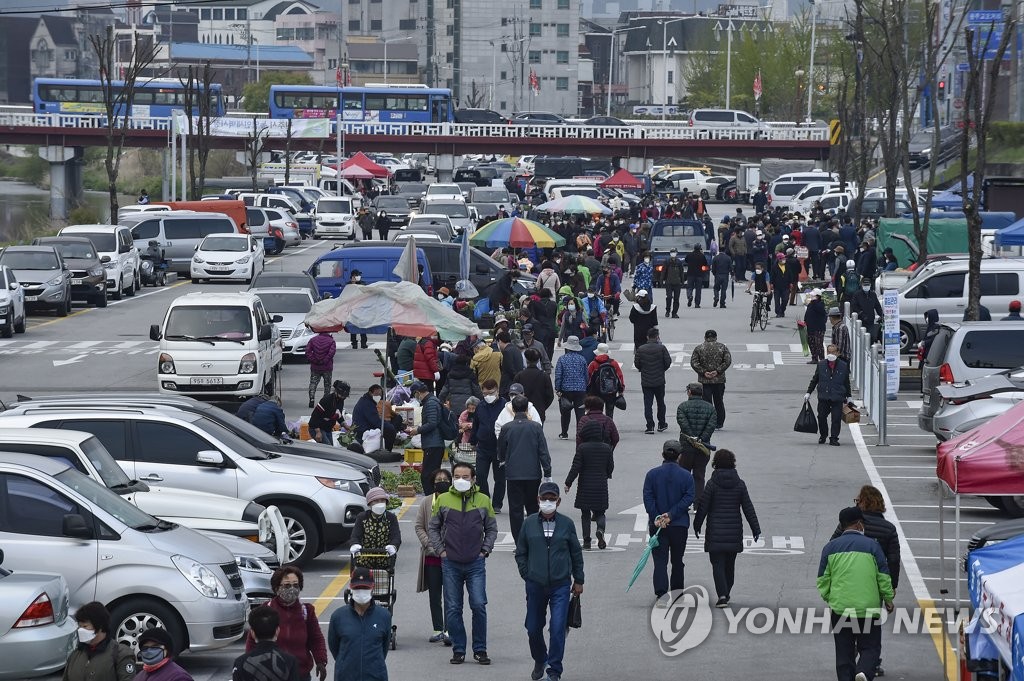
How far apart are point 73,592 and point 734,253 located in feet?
114

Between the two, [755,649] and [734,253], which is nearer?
[755,649]

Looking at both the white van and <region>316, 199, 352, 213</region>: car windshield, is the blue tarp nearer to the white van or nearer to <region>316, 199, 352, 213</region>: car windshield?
the white van

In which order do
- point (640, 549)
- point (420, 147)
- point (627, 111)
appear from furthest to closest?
point (627, 111) < point (420, 147) < point (640, 549)

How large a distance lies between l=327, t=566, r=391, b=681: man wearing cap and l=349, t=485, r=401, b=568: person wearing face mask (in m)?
2.13

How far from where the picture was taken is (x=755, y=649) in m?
12.5

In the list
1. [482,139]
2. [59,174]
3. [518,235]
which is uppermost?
[482,139]

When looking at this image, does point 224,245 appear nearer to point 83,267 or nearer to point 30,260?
point 83,267

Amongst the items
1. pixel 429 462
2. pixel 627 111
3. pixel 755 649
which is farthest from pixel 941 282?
pixel 627 111

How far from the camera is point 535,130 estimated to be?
9012cm

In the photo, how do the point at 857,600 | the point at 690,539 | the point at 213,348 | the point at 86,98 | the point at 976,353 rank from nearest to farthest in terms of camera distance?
the point at 857,600, the point at 690,539, the point at 976,353, the point at 213,348, the point at 86,98

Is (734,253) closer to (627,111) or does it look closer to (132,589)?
(132,589)

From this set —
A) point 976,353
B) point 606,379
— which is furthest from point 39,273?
point 976,353

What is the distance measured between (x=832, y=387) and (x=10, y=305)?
19.5 metres

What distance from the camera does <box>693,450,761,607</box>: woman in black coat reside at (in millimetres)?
13547
